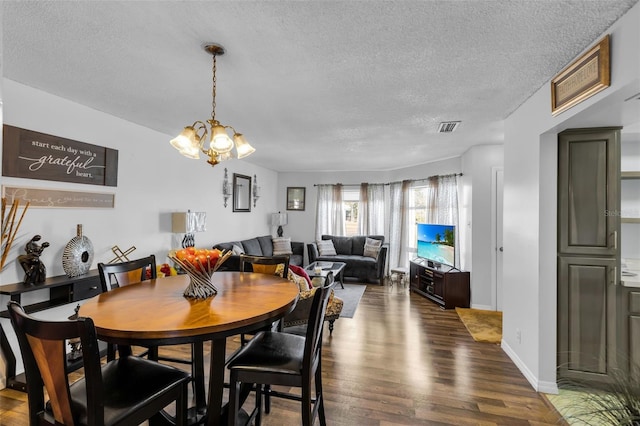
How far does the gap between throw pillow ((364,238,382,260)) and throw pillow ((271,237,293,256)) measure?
1.68 metres

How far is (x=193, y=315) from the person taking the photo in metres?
1.62

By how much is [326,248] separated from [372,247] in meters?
1.01

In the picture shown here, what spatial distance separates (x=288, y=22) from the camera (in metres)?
1.83

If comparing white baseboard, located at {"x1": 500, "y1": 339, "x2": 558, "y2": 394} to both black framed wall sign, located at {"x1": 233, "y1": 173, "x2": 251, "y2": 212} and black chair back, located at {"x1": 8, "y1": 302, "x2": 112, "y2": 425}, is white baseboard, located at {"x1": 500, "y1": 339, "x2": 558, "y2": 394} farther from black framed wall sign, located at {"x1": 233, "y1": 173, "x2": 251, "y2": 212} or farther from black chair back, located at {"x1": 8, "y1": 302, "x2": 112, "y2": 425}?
black framed wall sign, located at {"x1": 233, "y1": 173, "x2": 251, "y2": 212}

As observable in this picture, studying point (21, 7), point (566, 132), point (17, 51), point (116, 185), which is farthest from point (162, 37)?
point (566, 132)

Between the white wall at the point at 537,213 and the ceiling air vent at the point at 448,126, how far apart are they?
1.92 feet

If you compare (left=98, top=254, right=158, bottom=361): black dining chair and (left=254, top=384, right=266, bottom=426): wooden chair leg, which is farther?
(left=98, top=254, right=158, bottom=361): black dining chair

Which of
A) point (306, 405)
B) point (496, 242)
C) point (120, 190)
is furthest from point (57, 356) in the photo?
point (496, 242)

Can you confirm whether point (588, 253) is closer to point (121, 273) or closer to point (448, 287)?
point (448, 287)

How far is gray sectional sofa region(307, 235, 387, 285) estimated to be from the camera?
20.9 feet

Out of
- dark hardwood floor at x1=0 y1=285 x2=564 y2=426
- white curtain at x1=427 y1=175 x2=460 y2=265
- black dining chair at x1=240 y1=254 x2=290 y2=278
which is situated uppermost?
white curtain at x1=427 y1=175 x2=460 y2=265

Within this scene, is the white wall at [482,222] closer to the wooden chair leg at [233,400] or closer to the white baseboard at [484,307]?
the white baseboard at [484,307]

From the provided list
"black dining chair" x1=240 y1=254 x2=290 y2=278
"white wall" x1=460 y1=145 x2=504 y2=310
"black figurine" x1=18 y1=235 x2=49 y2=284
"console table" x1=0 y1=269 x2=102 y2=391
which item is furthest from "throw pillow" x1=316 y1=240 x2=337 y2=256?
"black figurine" x1=18 y1=235 x2=49 y2=284

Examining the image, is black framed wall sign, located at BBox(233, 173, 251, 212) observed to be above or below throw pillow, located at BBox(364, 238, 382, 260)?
above
